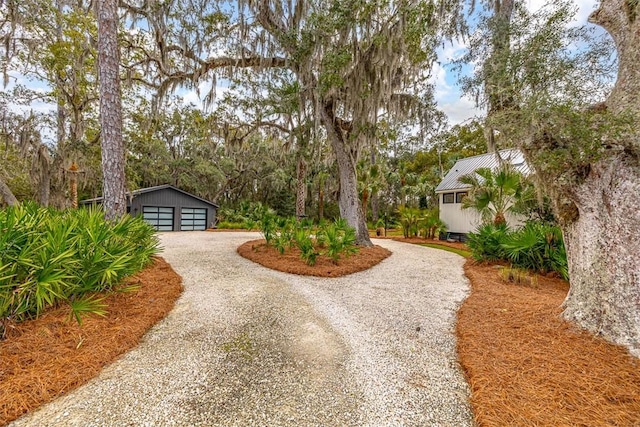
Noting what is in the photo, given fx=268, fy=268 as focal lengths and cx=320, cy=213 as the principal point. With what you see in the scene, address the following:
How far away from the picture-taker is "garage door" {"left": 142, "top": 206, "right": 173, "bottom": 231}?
14.3 m

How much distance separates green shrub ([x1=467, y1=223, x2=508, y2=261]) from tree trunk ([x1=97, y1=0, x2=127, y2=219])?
844 cm

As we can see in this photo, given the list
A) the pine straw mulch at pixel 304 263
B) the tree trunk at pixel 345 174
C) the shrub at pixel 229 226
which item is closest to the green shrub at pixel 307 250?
the pine straw mulch at pixel 304 263

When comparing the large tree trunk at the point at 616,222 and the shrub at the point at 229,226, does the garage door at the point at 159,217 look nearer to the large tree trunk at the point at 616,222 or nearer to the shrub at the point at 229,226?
the shrub at the point at 229,226

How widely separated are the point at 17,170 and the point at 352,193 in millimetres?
19140

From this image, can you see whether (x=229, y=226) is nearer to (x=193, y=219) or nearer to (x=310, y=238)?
(x=193, y=219)

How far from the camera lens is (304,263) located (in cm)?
616

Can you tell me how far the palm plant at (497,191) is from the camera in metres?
7.84

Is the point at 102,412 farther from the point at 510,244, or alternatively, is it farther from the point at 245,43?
the point at 245,43

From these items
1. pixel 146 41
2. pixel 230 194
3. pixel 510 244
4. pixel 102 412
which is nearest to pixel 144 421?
pixel 102 412

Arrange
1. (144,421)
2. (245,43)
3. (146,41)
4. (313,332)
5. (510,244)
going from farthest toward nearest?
1. (146,41)
2. (245,43)
3. (510,244)
4. (313,332)
5. (144,421)

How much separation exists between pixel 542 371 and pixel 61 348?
4.20m

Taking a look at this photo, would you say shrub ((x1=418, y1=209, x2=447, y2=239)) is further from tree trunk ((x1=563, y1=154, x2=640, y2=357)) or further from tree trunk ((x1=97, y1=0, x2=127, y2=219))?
tree trunk ((x1=97, y1=0, x2=127, y2=219))

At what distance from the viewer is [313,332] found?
9.96 feet

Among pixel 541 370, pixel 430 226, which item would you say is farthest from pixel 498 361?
pixel 430 226
